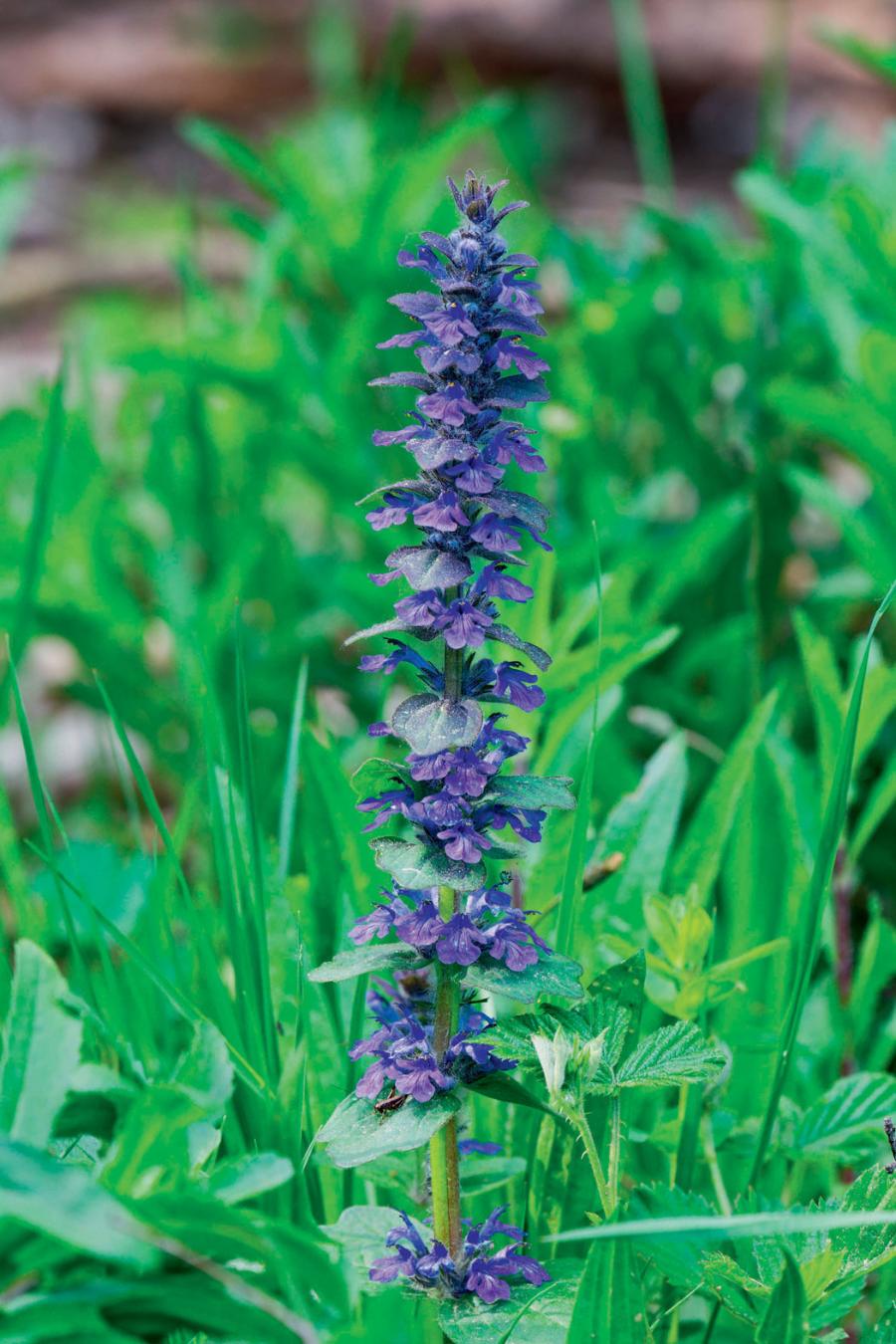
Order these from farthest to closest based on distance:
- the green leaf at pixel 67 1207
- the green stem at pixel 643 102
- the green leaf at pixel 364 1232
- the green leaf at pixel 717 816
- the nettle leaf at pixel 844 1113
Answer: the green stem at pixel 643 102 → the green leaf at pixel 717 816 → the nettle leaf at pixel 844 1113 → the green leaf at pixel 364 1232 → the green leaf at pixel 67 1207

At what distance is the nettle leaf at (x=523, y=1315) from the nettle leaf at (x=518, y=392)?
0.66m

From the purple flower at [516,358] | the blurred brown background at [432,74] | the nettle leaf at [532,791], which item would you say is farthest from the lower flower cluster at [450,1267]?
the blurred brown background at [432,74]

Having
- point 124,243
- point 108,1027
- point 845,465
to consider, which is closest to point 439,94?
point 124,243

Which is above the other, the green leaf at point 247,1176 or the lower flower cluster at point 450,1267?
the green leaf at point 247,1176

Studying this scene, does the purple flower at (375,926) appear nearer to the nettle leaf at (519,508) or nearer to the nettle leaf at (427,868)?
the nettle leaf at (427,868)

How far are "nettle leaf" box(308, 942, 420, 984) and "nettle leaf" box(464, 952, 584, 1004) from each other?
1.9 inches

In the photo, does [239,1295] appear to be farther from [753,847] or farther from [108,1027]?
[753,847]

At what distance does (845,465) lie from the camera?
3.77 metres

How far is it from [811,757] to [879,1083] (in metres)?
1.03

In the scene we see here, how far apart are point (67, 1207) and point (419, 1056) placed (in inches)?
11.5

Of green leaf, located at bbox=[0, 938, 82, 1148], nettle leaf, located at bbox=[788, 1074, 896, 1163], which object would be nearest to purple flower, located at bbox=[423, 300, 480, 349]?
green leaf, located at bbox=[0, 938, 82, 1148]

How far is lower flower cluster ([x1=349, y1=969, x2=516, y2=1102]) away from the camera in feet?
3.42

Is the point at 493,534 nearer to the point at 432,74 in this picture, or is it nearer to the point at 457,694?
the point at 457,694

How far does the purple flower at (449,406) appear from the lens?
994mm
